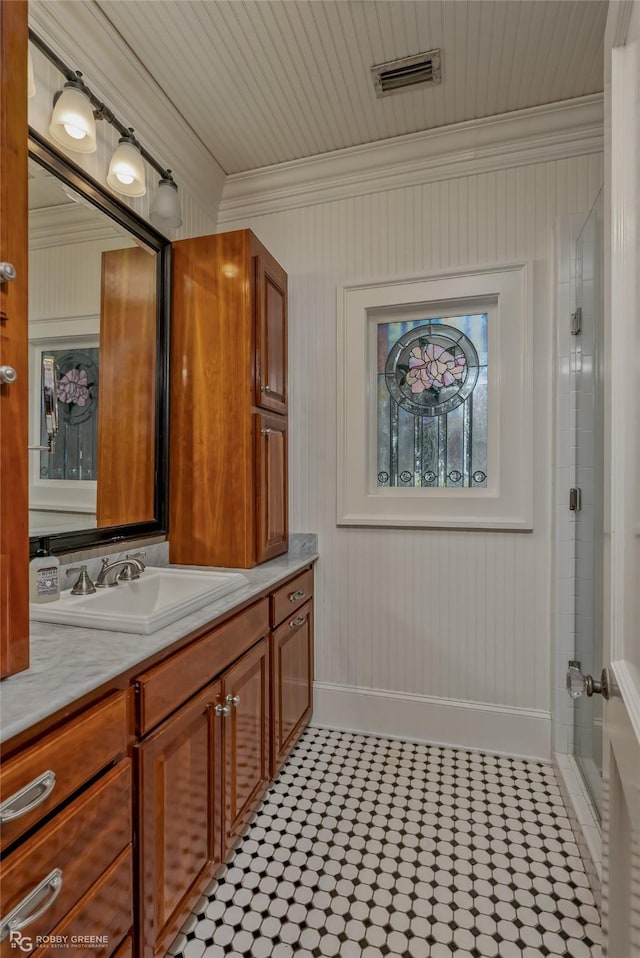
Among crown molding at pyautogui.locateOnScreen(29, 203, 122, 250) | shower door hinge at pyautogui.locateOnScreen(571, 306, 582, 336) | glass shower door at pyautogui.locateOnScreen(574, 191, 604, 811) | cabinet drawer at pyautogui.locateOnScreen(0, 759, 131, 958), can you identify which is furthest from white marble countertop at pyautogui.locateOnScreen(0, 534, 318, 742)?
shower door hinge at pyautogui.locateOnScreen(571, 306, 582, 336)

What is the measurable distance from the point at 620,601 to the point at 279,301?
6.46 ft

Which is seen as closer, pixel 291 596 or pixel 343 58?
pixel 343 58

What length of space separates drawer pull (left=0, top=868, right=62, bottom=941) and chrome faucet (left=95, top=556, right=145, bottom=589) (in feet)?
2.86

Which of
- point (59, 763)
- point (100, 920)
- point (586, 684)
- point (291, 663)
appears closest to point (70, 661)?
point (59, 763)

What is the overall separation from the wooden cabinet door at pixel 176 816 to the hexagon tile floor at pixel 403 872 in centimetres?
18

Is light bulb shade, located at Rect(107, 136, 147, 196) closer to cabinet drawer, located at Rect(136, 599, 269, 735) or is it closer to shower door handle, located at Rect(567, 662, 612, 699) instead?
cabinet drawer, located at Rect(136, 599, 269, 735)

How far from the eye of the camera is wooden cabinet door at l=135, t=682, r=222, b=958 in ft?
3.51

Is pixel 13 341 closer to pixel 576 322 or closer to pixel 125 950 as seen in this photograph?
pixel 125 950

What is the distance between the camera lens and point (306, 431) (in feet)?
7.92

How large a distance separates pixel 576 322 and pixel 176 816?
2153mm

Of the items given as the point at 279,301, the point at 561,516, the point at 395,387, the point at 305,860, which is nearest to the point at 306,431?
the point at 395,387

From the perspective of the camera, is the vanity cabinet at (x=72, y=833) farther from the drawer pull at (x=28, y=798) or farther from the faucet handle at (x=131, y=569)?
the faucet handle at (x=131, y=569)

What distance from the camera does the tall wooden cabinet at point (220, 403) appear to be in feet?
6.45

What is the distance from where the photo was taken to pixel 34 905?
2.58 feet
